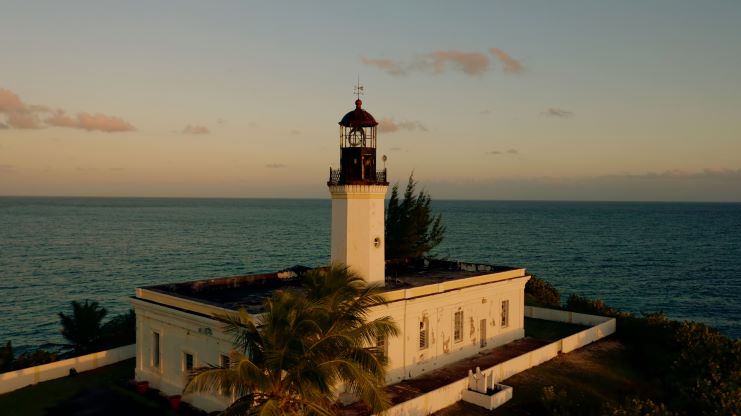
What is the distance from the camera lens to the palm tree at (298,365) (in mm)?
14750

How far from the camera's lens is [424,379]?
2597cm

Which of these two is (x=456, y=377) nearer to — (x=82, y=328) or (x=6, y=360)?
(x=82, y=328)

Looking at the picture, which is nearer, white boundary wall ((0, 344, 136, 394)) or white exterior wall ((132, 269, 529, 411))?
white exterior wall ((132, 269, 529, 411))

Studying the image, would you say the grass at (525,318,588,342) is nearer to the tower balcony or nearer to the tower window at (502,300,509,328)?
the tower window at (502,300,509,328)

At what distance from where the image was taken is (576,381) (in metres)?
26.5

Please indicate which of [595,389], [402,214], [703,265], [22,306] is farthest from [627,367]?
[703,265]

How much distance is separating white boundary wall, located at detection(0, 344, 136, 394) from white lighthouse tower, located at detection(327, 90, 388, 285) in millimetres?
12494

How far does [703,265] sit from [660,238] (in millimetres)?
50563

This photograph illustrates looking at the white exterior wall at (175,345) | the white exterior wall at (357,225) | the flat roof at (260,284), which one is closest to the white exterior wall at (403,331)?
the white exterior wall at (175,345)

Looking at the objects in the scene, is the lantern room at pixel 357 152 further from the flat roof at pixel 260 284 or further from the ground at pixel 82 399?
the ground at pixel 82 399

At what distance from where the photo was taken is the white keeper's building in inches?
902

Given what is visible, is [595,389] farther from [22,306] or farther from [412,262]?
[22,306]

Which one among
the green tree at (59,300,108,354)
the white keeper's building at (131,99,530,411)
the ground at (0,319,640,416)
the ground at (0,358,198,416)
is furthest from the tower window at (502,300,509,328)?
the green tree at (59,300,108,354)

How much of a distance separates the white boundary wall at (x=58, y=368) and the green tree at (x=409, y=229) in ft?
104
